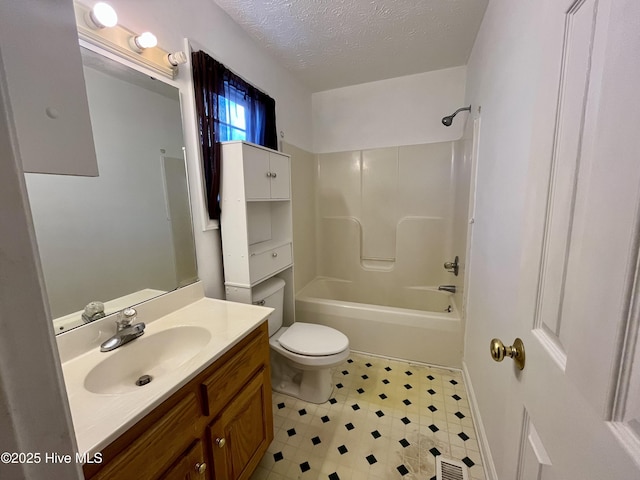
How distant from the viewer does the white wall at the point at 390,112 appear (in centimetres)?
229

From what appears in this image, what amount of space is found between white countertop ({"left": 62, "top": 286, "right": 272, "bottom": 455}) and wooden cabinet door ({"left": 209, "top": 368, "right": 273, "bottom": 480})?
0.25m

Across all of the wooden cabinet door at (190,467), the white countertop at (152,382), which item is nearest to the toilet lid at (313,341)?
the white countertop at (152,382)

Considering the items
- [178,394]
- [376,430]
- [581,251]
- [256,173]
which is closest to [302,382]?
[376,430]

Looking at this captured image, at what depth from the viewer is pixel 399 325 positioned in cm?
207

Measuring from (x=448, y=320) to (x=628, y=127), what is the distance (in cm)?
192

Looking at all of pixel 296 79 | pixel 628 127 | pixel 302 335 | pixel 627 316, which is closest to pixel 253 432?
pixel 302 335

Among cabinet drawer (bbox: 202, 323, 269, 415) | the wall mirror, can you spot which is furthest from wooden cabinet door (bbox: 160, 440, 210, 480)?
the wall mirror

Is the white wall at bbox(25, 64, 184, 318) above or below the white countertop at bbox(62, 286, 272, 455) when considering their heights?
above

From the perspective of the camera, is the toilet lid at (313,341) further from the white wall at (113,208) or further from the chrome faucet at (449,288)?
the chrome faucet at (449,288)

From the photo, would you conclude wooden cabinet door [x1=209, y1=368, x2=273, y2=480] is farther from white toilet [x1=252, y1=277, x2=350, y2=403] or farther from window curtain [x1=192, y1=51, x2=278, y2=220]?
window curtain [x1=192, y1=51, x2=278, y2=220]

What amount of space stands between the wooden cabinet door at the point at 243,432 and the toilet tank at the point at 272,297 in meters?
0.50

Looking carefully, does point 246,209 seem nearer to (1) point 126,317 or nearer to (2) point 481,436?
(1) point 126,317

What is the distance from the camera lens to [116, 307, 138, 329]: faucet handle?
3.37 ft

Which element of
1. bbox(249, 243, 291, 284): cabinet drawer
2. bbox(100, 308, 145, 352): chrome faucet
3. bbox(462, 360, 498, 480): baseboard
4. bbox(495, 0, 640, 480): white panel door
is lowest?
bbox(462, 360, 498, 480): baseboard
